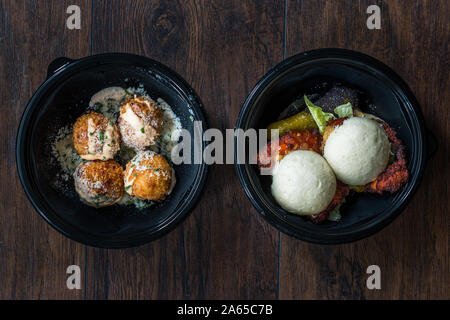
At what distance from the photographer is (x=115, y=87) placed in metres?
1.00

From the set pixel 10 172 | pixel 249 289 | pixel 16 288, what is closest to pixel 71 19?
pixel 10 172

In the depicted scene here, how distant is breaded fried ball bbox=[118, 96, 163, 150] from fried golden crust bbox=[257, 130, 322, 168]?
0.78 feet

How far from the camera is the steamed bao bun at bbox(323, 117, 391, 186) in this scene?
2.92 feet

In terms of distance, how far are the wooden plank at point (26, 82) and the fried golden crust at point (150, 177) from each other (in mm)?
271

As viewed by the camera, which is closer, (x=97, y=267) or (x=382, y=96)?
(x=382, y=96)

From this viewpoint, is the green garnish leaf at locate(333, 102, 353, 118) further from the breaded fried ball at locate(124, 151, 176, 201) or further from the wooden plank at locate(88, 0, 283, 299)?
the breaded fried ball at locate(124, 151, 176, 201)

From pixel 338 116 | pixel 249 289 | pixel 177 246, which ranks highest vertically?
pixel 338 116

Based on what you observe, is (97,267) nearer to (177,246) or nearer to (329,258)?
(177,246)

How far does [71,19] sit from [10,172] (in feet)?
1.34

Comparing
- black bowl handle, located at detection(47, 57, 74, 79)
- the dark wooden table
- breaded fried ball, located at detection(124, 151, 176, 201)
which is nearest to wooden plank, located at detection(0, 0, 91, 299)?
the dark wooden table

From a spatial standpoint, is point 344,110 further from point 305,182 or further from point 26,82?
point 26,82

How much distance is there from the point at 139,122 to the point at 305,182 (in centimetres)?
37

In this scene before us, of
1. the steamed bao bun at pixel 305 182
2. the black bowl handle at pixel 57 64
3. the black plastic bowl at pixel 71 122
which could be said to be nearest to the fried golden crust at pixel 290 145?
the steamed bao bun at pixel 305 182

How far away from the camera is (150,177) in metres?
0.91
